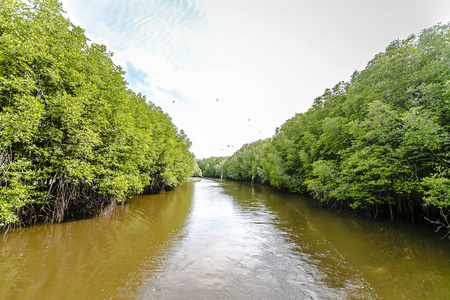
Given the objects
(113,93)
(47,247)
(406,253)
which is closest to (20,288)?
(47,247)

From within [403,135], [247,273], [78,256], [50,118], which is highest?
[50,118]

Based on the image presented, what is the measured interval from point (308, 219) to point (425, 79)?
10.9 metres

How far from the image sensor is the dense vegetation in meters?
6.77

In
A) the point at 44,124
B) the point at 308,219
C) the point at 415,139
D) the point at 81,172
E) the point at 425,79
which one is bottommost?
the point at 308,219

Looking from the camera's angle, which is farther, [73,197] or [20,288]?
[73,197]

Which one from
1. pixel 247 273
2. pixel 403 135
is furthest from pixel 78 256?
pixel 403 135

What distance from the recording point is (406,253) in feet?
24.2

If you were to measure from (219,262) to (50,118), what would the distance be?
1033cm

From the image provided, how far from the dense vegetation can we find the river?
1.83m

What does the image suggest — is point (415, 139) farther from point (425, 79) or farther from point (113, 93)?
point (113, 93)

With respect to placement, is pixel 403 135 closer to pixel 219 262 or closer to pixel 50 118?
pixel 219 262

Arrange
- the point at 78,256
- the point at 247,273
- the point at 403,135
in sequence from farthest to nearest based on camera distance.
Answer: the point at 403,135 → the point at 78,256 → the point at 247,273

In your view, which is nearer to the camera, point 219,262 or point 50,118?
point 219,262

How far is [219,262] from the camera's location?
645 cm
